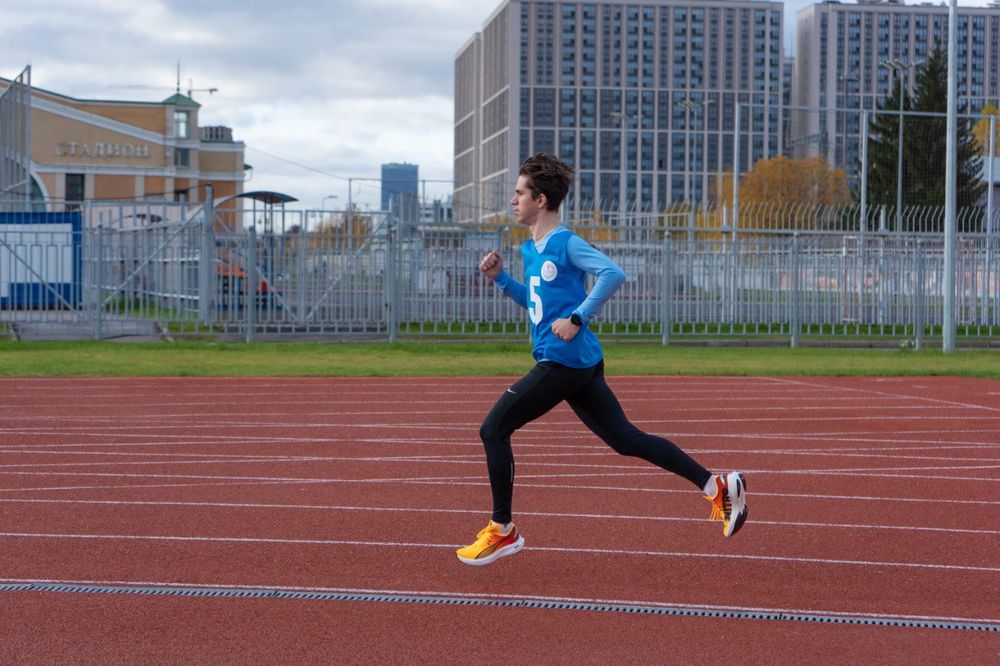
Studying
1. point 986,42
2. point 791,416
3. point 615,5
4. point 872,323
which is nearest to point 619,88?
point 615,5

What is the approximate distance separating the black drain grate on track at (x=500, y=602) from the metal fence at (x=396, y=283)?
16675 millimetres

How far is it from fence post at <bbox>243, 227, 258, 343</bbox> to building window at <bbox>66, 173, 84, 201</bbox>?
5617 cm

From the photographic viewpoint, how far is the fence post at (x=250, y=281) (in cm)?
2181

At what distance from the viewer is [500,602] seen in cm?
522

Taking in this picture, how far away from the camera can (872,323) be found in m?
24.1

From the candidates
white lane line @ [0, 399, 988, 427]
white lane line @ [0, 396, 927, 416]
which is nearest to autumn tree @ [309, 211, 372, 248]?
white lane line @ [0, 396, 927, 416]

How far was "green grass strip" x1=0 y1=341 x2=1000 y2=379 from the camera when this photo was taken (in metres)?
16.8

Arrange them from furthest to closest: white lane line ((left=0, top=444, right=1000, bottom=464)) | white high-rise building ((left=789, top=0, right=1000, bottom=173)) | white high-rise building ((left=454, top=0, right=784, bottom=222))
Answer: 1. white high-rise building ((left=454, top=0, right=784, bottom=222))
2. white high-rise building ((left=789, top=0, right=1000, bottom=173))
3. white lane line ((left=0, top=444, right=1000, bottom=464))

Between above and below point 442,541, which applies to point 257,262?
above

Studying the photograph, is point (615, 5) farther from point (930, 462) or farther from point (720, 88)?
point (930, 462)

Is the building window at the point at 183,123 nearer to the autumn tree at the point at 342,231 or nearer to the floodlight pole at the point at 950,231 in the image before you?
the autumn tree at the point at 342,231

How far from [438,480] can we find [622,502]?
1285 mm

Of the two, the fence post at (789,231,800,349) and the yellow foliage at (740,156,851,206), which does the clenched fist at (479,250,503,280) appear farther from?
the yellow foliage at (740,156,851,206)

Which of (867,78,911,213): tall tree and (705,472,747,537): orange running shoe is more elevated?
(867,78,911,213): tall tree
